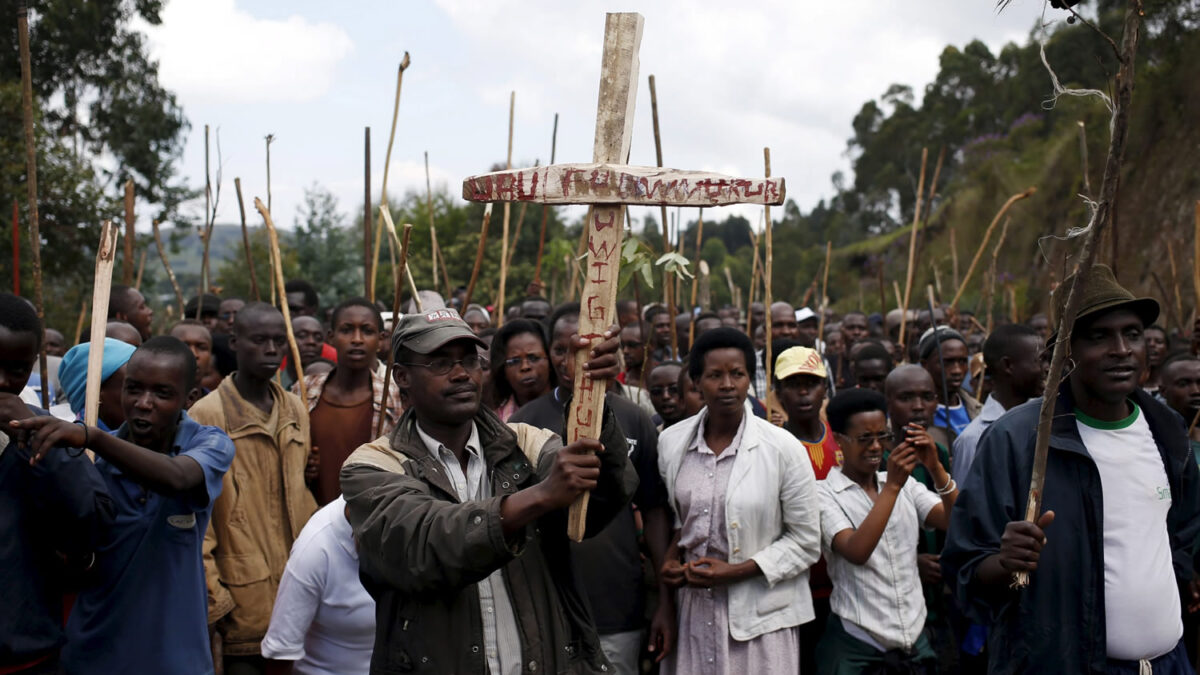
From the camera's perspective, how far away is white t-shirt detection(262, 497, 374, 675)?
10.7ft

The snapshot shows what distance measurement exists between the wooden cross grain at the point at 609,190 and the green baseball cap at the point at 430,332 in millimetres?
414

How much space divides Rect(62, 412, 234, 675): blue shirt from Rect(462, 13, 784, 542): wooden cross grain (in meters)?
1.41

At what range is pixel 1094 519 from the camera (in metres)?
2.94

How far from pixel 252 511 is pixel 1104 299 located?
3244 mm

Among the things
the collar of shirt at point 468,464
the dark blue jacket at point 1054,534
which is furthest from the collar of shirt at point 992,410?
the collar of shirt at point 468,464

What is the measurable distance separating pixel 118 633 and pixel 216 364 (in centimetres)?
272

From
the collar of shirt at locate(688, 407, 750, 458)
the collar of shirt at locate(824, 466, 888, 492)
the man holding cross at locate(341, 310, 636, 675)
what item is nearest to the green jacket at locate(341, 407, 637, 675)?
the man holding cross at locate(341, 310, 636, 675)

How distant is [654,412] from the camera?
5.54 meters

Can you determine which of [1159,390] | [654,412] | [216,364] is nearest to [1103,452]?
[654,412]

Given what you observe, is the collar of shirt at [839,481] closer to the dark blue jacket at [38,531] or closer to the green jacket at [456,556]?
the green jacket at [456,556]

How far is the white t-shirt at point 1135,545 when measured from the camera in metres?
2.94

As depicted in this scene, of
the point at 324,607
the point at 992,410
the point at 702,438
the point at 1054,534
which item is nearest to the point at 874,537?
the point at 702,438

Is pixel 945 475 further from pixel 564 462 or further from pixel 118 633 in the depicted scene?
pixel 118 633

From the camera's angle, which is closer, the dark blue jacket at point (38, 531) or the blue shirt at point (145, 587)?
the dark blue jacket at point (38, 531)
